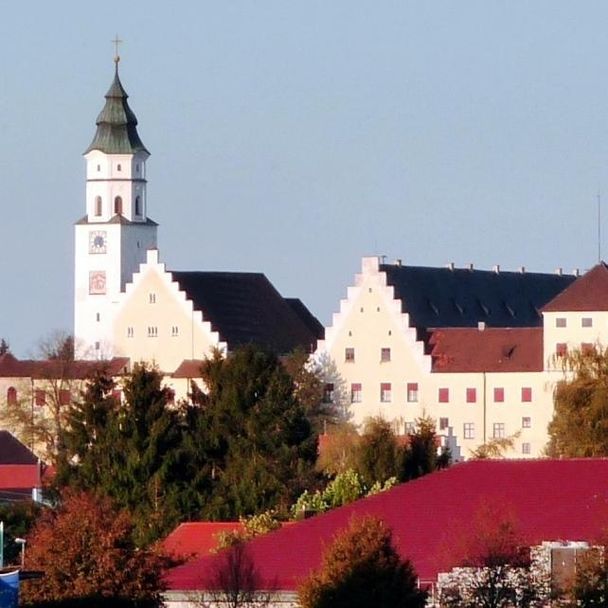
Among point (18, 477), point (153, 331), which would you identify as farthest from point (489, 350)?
point (18, 477)

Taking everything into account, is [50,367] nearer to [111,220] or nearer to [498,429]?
[498,429]

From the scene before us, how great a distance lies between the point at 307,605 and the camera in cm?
3888

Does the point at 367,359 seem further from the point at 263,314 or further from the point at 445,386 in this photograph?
the point at 263,314

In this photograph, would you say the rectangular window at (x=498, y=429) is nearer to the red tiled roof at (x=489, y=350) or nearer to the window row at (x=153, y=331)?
the red tiled roof at (x=489, y=350)

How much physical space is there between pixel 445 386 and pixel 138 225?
3509 cm

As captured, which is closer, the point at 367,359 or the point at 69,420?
the point at 69,420

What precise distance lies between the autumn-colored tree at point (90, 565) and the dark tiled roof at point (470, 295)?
85.2m

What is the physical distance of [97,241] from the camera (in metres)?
153

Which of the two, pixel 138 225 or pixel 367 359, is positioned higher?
pixel 138 225

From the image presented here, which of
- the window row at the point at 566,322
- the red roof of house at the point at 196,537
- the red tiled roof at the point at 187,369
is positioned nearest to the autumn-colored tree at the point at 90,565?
the red roof of house at the point at 196,537

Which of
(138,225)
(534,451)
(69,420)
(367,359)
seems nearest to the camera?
(69,420)

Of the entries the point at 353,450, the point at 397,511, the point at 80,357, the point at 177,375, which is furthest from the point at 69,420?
the point at 80,357

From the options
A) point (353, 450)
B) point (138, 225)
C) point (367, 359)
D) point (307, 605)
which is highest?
point (138, 225)

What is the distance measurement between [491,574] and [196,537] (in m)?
19.4
